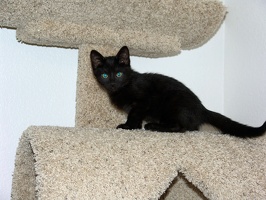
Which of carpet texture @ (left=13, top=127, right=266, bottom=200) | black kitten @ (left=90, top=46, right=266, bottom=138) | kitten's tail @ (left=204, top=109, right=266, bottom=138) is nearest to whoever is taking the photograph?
carpet texture @ (left=13, top=127, right=266, bottom=200)

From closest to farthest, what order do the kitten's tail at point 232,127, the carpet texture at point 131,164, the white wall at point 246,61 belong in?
Result: the carpet texture at point 131,164 < the kitten's tail at point 232,127 < the white wall at point 246,61

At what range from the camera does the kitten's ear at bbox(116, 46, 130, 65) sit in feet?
4.96

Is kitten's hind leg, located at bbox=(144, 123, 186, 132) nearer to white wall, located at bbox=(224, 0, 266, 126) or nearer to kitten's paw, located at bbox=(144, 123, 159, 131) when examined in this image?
kitten's paw, located at bbox=(144, 123, 159, 131)

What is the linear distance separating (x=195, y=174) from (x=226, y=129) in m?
0.33

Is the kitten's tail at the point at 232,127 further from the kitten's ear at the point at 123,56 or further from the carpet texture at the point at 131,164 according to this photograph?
the kitten's ear at the point at 123,56

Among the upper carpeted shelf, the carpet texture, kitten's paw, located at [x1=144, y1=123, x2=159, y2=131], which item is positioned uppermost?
the upper carpeted shelf

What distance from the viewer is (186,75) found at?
1.90 m

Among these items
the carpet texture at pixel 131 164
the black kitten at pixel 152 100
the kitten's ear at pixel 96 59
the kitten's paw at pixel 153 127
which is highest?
the kitten's ear at pixel 96 59

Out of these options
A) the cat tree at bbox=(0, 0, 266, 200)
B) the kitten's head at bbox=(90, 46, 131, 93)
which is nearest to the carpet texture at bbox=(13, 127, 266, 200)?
the cat tree at bbox=(0, 0, 266, 200)

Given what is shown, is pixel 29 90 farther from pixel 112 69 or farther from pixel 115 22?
pixel 115 22

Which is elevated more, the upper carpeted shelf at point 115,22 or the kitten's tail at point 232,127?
the upper carpeted shelf at point 115,22

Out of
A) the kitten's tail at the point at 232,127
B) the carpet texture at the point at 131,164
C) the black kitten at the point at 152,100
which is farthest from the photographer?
the black kitten at the point at 152,100

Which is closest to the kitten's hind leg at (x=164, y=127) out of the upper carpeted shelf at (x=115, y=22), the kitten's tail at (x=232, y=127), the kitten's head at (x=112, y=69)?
the kitten's tail at (x=232, y=127)

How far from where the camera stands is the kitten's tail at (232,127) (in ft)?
4.40
